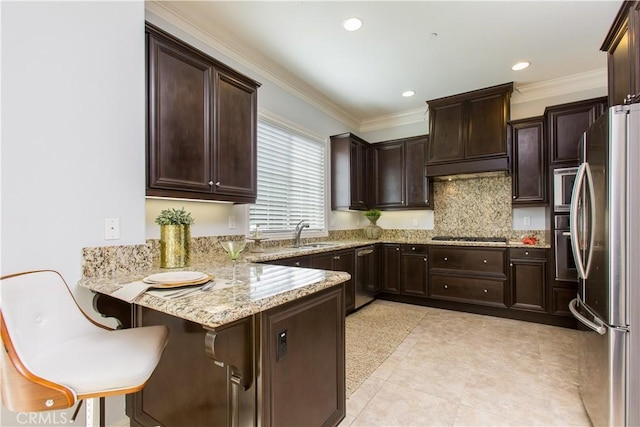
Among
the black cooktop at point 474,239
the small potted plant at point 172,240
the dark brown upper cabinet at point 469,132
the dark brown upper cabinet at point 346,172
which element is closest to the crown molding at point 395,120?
the dark brown upper cabinet at point 469,132

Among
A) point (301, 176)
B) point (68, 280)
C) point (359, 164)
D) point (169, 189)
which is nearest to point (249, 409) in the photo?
point (68, 280)

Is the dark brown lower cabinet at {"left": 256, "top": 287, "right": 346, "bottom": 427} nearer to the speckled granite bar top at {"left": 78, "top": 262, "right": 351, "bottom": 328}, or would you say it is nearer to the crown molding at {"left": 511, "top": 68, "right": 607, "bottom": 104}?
the speckled granite bar top at {"left": 78, "top": 262, "right": 351, "bottom": 328}

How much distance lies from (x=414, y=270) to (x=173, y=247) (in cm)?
323

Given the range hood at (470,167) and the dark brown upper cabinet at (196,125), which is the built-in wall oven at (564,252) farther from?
the dark brown upper cabinet at (196,125)

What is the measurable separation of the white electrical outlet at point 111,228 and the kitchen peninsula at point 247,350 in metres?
0.26

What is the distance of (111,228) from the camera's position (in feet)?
5.52

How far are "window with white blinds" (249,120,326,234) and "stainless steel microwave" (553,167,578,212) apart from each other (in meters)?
2.74

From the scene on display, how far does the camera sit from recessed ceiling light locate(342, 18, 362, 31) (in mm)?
2521

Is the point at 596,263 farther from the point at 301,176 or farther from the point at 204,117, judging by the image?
the point at 301,176

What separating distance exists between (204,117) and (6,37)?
0.97m

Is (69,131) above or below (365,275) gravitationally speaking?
above

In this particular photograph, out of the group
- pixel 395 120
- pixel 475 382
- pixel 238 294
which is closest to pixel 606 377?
pixel 475 382

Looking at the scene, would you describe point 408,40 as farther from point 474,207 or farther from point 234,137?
point 474,207

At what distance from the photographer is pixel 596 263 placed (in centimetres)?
162
